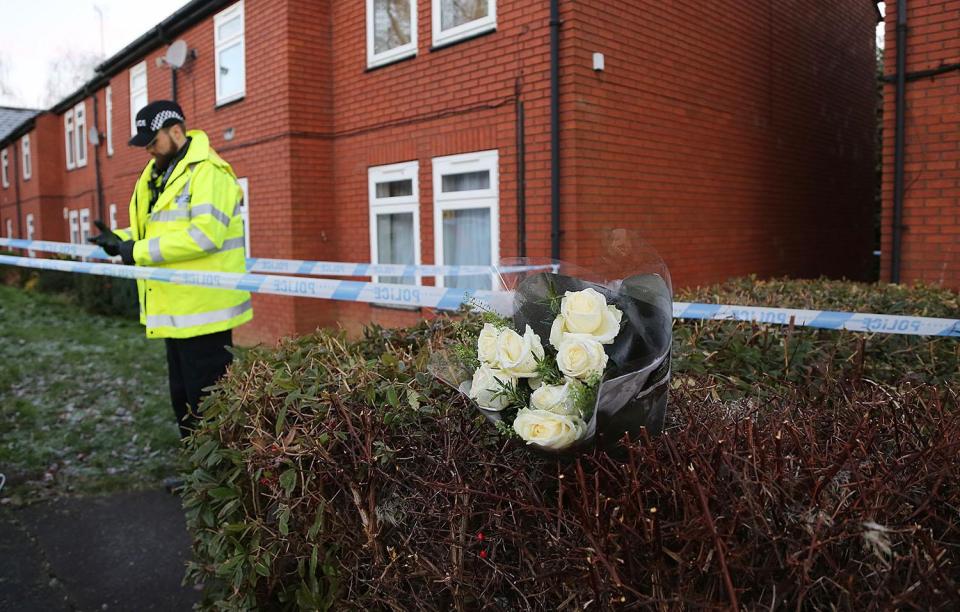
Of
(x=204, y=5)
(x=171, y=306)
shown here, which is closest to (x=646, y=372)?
(x=171, y=306)

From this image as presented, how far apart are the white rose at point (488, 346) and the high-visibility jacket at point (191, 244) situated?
298 cm

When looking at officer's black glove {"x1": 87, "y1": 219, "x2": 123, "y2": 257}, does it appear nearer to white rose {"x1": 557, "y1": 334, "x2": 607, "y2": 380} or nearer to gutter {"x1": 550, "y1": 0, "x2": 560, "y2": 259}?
gutter {"x1": 550, "y1": 0, "x2": 560, "y2": 259}

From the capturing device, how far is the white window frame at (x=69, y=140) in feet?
74.6

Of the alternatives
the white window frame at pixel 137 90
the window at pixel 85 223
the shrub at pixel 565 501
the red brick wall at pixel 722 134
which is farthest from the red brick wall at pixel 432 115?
the window at pixel 85 223

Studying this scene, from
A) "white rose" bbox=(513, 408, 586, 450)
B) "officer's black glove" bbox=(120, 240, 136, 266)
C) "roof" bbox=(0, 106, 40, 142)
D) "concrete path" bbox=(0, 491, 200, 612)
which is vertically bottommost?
"concrete path" bbox=(0, 491, 200, 612)

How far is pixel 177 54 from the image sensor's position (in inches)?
460

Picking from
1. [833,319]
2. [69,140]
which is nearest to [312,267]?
[833,319]

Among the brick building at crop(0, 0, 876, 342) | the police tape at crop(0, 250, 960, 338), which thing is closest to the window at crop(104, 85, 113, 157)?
the brick building at crop(0, 0, 876, 342)

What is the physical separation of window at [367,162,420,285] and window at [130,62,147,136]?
785 cm

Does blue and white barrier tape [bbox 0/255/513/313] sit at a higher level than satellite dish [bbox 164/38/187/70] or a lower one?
lower

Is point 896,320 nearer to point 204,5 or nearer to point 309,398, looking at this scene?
point 309,398

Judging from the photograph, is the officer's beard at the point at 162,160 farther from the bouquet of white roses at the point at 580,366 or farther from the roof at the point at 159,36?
the roof at the point at 159,36

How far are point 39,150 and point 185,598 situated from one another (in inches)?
1002

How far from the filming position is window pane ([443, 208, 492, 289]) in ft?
25.2
